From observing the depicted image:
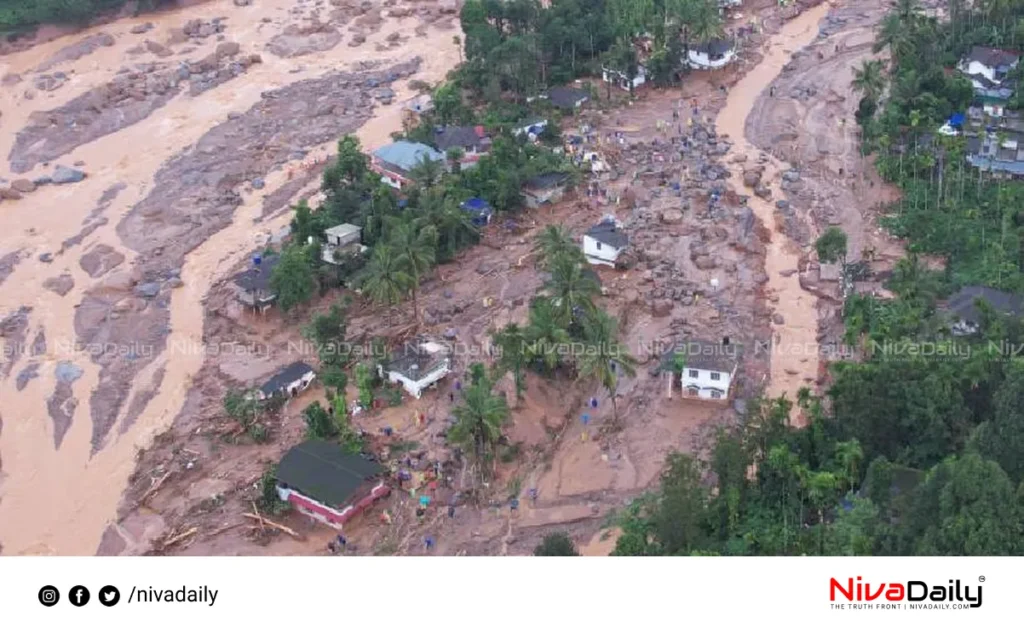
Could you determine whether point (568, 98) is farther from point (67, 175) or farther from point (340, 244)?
point (67, 175)

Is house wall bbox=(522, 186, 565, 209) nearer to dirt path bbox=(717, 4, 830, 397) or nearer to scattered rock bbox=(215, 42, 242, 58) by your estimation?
dirt path bbox=(717, 4, 830, 397)

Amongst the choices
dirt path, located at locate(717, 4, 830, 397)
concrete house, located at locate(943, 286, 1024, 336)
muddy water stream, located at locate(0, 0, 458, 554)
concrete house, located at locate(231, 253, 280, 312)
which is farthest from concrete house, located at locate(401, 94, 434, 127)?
concrete house, located at locate(943, 286, 1024, 336)

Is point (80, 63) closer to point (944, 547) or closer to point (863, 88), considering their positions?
point (863, 88)

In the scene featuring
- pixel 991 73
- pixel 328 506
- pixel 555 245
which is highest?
pixel 555 245

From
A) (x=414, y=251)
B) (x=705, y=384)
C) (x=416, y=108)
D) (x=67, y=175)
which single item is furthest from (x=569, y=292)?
(x=67, y=175)

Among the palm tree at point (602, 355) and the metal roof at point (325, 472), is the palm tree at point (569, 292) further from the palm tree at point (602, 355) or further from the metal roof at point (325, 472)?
the metal roof at point (325, 472)

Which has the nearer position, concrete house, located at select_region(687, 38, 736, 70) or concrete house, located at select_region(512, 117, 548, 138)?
concrete house, located at select_region(512, 117, 548, 138)
